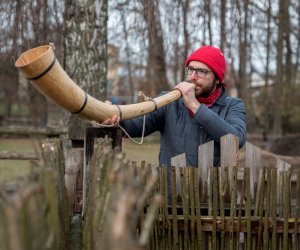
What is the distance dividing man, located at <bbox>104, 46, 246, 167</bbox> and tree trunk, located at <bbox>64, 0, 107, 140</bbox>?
7.13 feet

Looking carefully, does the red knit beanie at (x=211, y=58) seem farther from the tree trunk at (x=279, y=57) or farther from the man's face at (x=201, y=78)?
the tree trunk at (x=279, y=57)

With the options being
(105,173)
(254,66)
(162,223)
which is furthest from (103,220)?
(254,66)

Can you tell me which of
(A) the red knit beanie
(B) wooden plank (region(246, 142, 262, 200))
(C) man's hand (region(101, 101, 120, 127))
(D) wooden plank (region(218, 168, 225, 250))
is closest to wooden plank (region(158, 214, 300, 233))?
(D) wooden plank (region(218, 168, 225, 250))

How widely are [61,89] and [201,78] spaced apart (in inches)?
43.1

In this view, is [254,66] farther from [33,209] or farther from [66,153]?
[33,209]

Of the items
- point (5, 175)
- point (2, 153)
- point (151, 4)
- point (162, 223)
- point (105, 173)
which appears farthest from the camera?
point (5, 175)

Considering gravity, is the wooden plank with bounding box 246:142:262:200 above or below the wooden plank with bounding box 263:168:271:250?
above

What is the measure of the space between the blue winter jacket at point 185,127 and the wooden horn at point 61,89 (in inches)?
10.0

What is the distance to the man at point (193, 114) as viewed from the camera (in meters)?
3.49

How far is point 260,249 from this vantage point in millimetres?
3240

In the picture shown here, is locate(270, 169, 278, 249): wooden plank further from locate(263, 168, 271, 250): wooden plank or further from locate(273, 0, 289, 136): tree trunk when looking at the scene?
locate(273, 0, 289, 136): tree trunk

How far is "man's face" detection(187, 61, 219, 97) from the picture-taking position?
3.54 m

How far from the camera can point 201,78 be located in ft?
11.6

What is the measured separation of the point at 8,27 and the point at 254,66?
813 inches
